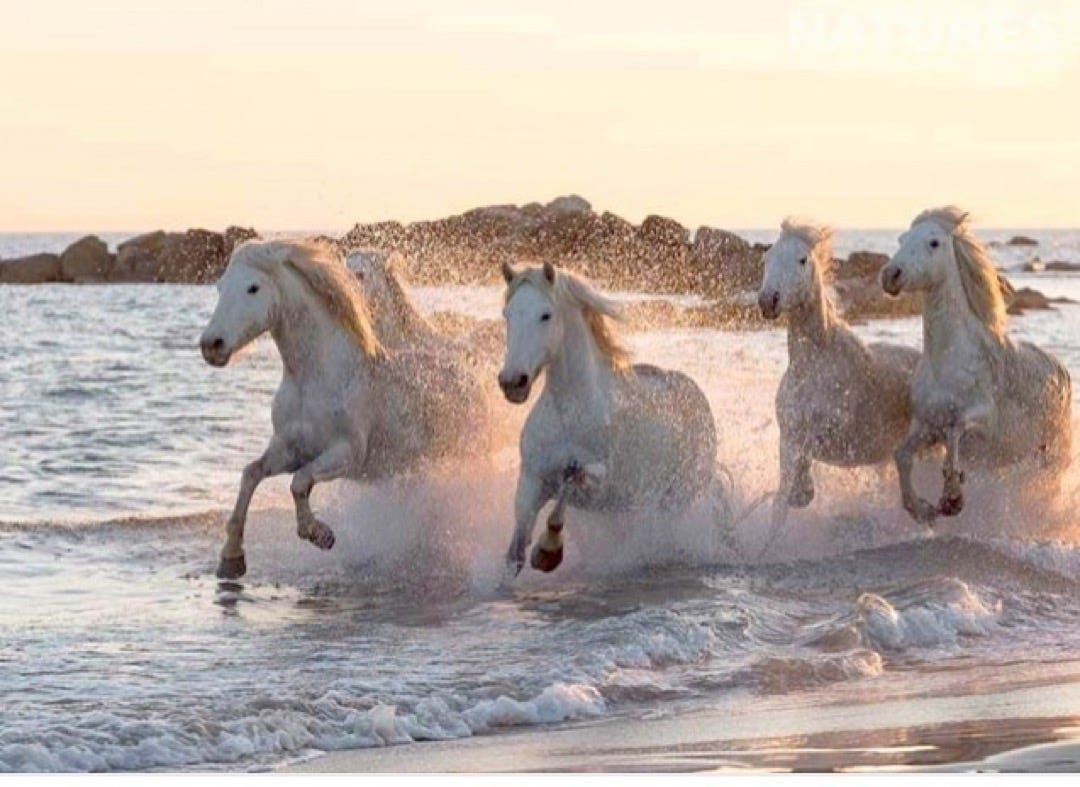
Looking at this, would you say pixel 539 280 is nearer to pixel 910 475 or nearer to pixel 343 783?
pixel 910 475

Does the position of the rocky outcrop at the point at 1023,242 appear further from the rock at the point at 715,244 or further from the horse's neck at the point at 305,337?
the horse's neck at the point at 305,337

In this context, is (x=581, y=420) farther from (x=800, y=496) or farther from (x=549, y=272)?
(x=800, y=496)

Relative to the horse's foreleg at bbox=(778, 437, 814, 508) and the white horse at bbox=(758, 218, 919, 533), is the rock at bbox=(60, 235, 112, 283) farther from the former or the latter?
the horse's foreleg at bbox=(778, 437, 814, 508)

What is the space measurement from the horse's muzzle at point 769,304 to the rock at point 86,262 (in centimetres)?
5053

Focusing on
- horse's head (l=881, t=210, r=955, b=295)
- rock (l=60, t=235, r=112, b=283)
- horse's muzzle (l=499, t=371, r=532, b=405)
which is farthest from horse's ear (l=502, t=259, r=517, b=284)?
rock (l=60, t=235, r=112, b=283)

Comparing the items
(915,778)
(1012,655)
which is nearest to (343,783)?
(915,778)

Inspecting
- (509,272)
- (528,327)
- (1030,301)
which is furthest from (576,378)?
(1030,301)

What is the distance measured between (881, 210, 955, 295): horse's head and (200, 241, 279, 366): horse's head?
3.09m

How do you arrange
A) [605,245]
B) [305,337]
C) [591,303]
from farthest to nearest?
[605,245] < [305,337] < [591,303]

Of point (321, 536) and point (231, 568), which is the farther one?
point (231, 568)

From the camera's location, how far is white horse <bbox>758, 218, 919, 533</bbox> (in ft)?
Result: 35.4

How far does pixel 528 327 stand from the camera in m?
9.53

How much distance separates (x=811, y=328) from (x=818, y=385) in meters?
0.29

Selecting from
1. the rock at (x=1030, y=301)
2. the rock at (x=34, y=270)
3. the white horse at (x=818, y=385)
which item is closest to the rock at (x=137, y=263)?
the rock at (x=34, y=270)
